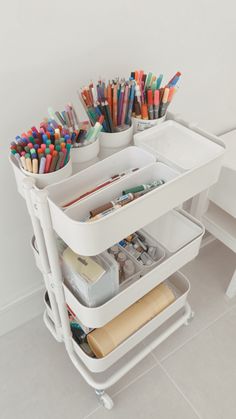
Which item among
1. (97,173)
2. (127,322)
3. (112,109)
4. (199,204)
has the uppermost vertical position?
(112,109)

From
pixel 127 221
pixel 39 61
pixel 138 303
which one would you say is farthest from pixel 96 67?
pixel 138 303

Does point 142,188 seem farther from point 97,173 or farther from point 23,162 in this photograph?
point 23,162

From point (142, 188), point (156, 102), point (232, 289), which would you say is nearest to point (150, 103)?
point (156, 102)

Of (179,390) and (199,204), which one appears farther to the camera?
(199,204)

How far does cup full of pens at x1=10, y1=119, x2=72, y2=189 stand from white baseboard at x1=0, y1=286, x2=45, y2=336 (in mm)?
667

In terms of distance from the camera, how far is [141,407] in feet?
3.47

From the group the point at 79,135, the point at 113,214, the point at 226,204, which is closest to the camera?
the point at 113,214

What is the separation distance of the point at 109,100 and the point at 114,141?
0.09m

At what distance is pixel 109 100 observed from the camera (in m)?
0.75

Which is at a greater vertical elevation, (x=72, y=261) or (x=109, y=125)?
(x=109, y=125)

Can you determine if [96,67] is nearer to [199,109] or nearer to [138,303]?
[199,109]

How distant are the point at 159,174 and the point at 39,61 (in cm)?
36

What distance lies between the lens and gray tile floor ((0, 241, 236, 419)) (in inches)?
41.5

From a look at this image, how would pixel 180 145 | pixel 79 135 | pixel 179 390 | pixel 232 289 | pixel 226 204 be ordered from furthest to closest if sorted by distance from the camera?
1. pixel 232 289
2. pixel 226 204
3. pixel 179 390
4. pixel 180 145
5. pixel 79 135
